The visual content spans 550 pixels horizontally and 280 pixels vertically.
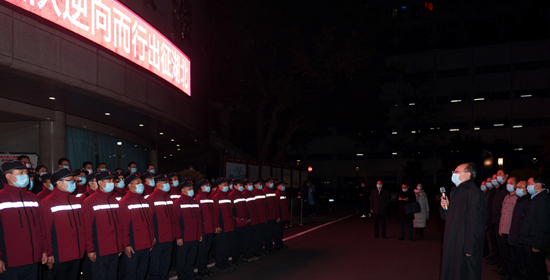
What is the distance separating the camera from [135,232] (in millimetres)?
7941

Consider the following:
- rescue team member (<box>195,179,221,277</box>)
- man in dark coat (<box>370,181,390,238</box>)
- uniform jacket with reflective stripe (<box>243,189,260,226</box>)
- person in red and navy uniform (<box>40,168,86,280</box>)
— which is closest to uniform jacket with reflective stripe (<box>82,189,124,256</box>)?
person in red and navy uniform (<box>40,168,86,280</box>)

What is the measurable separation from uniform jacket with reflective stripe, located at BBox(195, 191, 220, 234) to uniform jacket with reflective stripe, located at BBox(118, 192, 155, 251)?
2.17 metres

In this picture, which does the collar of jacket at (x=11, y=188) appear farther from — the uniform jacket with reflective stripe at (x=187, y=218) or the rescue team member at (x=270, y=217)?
the rescue team member at (x=270, y=217)

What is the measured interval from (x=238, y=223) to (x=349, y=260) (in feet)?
9.15

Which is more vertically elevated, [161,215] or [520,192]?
[520,192]

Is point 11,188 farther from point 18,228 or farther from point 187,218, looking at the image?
point 187,218

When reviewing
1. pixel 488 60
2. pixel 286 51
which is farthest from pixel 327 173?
pixel 286 51

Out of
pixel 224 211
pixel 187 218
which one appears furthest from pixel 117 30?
pixel 187 218

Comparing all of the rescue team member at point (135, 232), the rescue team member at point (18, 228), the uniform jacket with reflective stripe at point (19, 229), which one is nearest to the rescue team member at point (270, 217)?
the rescue team member at point (135, 232)

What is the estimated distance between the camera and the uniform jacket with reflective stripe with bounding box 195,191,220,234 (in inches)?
407

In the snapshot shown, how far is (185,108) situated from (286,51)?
1151 cm

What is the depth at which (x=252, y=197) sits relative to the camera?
1251 cm

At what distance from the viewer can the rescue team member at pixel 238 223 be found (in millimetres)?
11438

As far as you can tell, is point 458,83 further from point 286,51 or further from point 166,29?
point 166,29
